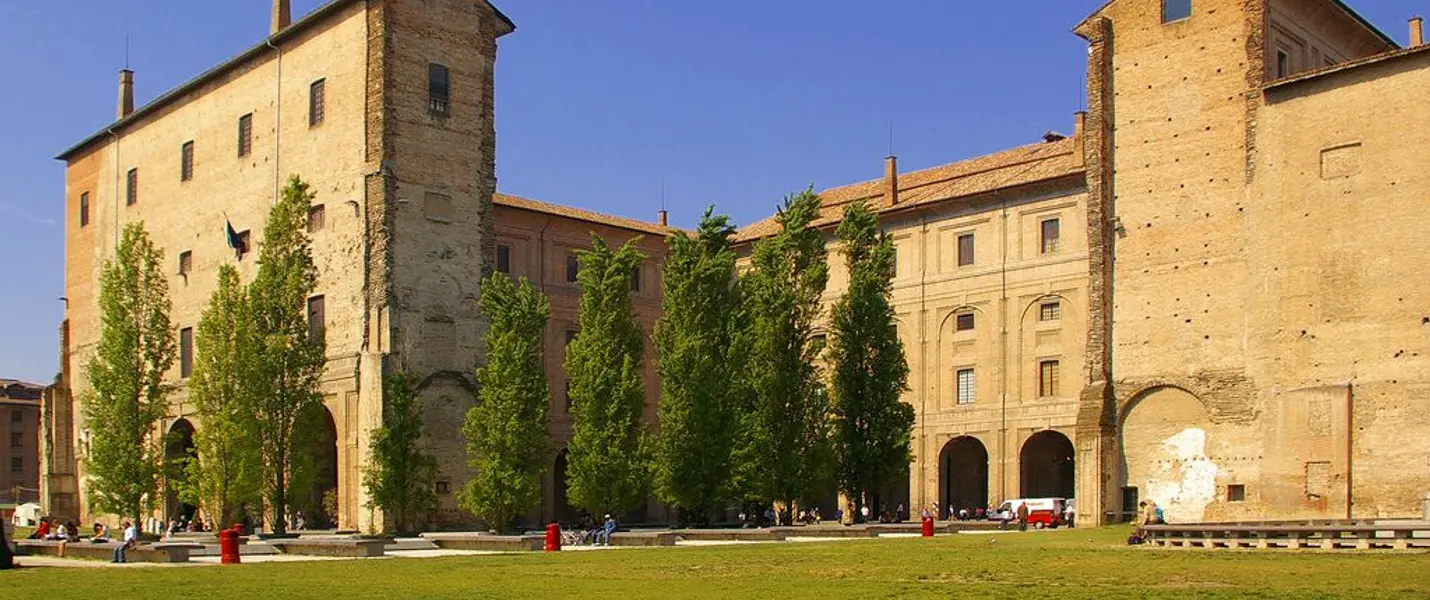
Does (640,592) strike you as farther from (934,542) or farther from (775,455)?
(775,455)

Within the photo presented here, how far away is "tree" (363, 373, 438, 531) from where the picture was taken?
3762 cm

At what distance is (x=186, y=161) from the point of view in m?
47.3

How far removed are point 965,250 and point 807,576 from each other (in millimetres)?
31662

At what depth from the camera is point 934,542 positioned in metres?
28.9

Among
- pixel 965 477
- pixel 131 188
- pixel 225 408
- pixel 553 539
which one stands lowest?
pixel 965 477

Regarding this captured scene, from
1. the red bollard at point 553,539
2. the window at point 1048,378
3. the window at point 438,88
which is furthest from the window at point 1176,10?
the red bollard at point 553,539

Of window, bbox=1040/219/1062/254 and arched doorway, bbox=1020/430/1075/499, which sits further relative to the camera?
arched doorway, bbox=1020/430/1075/499

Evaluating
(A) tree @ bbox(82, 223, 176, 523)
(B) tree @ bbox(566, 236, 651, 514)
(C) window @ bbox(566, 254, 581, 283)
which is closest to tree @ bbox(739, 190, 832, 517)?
(B) tree @ bbox(566, 236, 651, 514)

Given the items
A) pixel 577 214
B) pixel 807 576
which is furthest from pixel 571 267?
pixel 807 576

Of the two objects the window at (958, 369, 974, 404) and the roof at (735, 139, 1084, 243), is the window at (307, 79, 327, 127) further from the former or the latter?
the window at (958, 369, 974, 404)

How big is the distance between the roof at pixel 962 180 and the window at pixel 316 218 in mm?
15015

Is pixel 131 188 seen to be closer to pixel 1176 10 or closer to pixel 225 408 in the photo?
pixel 225 408

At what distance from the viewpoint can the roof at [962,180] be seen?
4762cm

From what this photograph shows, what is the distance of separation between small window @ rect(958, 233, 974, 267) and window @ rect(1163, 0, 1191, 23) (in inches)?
463
